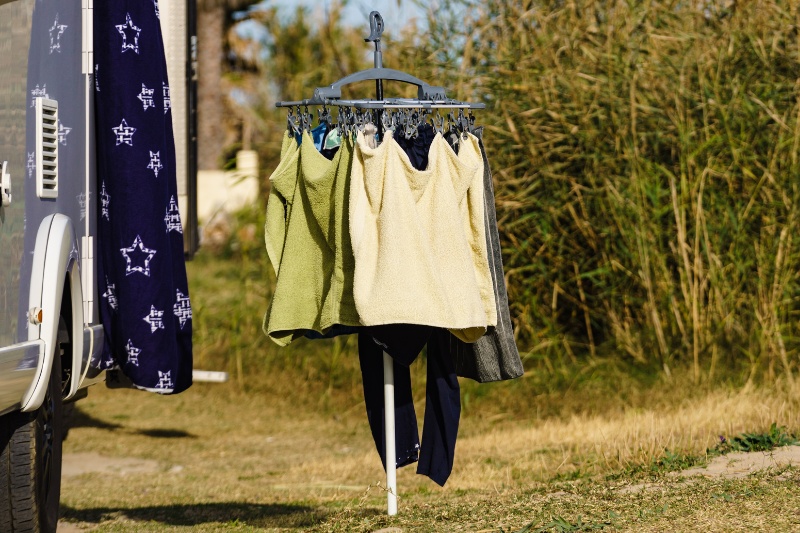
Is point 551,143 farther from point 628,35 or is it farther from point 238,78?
point 238,78

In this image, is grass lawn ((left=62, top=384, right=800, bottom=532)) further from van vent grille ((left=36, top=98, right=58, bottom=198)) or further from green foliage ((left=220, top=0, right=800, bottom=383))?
van vent grille ((left=36, top=98, right=58, bottom=198))

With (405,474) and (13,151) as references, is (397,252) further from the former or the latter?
(405,474)

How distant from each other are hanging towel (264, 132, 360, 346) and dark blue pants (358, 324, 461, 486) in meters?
0.24

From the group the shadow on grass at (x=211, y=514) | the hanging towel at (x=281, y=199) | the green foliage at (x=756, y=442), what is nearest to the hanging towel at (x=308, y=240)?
the hanging towel at (x=281, y=199)

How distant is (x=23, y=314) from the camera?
3.75 m

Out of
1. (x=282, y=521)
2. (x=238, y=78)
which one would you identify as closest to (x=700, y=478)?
(x=282, y=521)

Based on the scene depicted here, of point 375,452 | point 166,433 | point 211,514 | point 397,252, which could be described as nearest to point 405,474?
point 375,452

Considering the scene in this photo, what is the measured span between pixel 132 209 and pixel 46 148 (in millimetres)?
579

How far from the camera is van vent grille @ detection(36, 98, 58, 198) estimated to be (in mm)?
3973

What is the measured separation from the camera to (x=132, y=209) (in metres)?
4.57

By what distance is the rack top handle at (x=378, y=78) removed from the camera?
3971 mm

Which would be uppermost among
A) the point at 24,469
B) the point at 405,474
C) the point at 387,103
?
the point at 387,103

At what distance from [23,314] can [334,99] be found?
4.33 feet

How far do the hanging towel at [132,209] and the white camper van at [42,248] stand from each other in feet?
0.20
